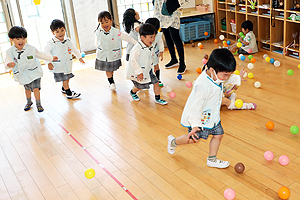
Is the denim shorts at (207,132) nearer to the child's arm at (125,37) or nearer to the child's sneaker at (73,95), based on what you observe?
the child's arm at (125,37)

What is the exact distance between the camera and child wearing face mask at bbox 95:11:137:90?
160 inches

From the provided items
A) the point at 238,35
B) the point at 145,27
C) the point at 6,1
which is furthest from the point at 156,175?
the point at 6,1

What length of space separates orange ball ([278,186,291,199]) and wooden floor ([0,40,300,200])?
0.23 feet

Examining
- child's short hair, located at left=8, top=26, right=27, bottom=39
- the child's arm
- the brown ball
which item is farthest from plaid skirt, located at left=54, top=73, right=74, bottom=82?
the brown ball

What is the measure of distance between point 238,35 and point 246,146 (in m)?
3.90

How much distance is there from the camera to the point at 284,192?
202 centimetres

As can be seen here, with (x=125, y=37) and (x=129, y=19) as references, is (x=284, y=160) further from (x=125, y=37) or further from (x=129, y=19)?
(x=129, y=19)

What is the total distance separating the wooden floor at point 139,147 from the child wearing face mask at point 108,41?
419 millimetres

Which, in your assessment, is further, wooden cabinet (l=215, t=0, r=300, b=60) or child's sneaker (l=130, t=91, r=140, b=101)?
wooden cabinet (l=215, t=0, r=300, b=60)

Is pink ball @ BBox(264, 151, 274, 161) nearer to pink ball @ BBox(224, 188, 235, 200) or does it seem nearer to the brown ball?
the brown ball

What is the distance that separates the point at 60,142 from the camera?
3.12 m

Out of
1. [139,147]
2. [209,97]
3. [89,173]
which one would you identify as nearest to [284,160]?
[209,97]

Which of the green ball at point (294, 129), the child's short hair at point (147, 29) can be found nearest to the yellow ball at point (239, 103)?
the green ball at point (294, 129)

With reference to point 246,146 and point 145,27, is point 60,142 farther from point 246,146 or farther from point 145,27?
point 246,146
